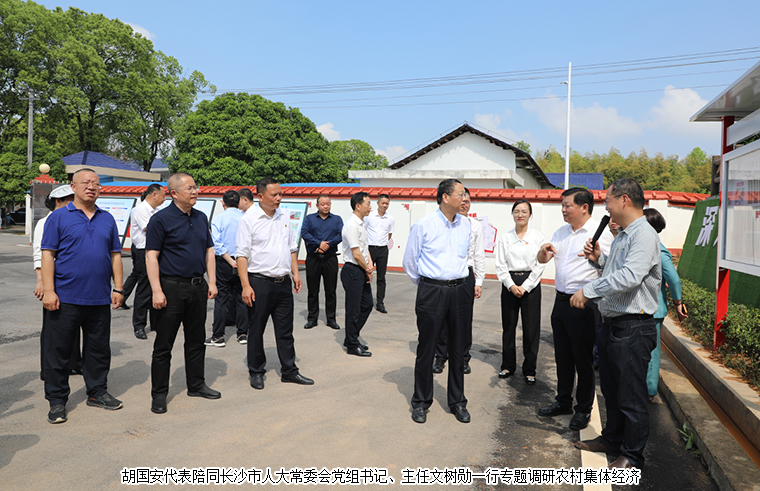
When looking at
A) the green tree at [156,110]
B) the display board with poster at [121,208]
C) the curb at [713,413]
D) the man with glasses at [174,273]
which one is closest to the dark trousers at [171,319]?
the man with glasses at [174,273]

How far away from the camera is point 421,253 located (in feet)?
14.5

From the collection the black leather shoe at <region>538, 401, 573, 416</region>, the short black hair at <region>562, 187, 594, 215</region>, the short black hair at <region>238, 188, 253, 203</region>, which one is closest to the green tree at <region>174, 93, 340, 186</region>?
the short black hair at <region>238, 188, 253, 203</region>

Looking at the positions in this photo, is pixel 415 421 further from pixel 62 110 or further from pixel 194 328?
pixel 62 110

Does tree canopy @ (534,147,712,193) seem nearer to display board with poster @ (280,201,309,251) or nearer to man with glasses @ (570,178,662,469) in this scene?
display board with poster @ (280,201,309,251)

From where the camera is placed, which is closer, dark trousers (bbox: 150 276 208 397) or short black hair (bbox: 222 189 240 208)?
dark trousers (bbox: 150 276 208 397)

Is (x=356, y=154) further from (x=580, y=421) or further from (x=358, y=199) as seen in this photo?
(x=580, y=421)

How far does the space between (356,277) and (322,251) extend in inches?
44.3

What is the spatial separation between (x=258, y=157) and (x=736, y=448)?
30393 millimetres

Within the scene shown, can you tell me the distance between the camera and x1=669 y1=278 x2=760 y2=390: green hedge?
195 inches

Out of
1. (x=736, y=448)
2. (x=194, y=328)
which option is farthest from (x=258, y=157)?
(x=736, y=448)

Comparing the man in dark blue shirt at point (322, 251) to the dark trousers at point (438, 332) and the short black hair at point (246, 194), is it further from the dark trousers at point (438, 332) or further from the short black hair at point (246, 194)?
the dark trousers at point (438, 332)

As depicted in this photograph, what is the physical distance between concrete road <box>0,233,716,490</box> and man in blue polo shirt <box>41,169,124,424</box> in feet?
0.88

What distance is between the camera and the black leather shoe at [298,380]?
5.12 metres

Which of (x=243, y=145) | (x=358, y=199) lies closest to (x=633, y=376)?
(x=358, y=199)
